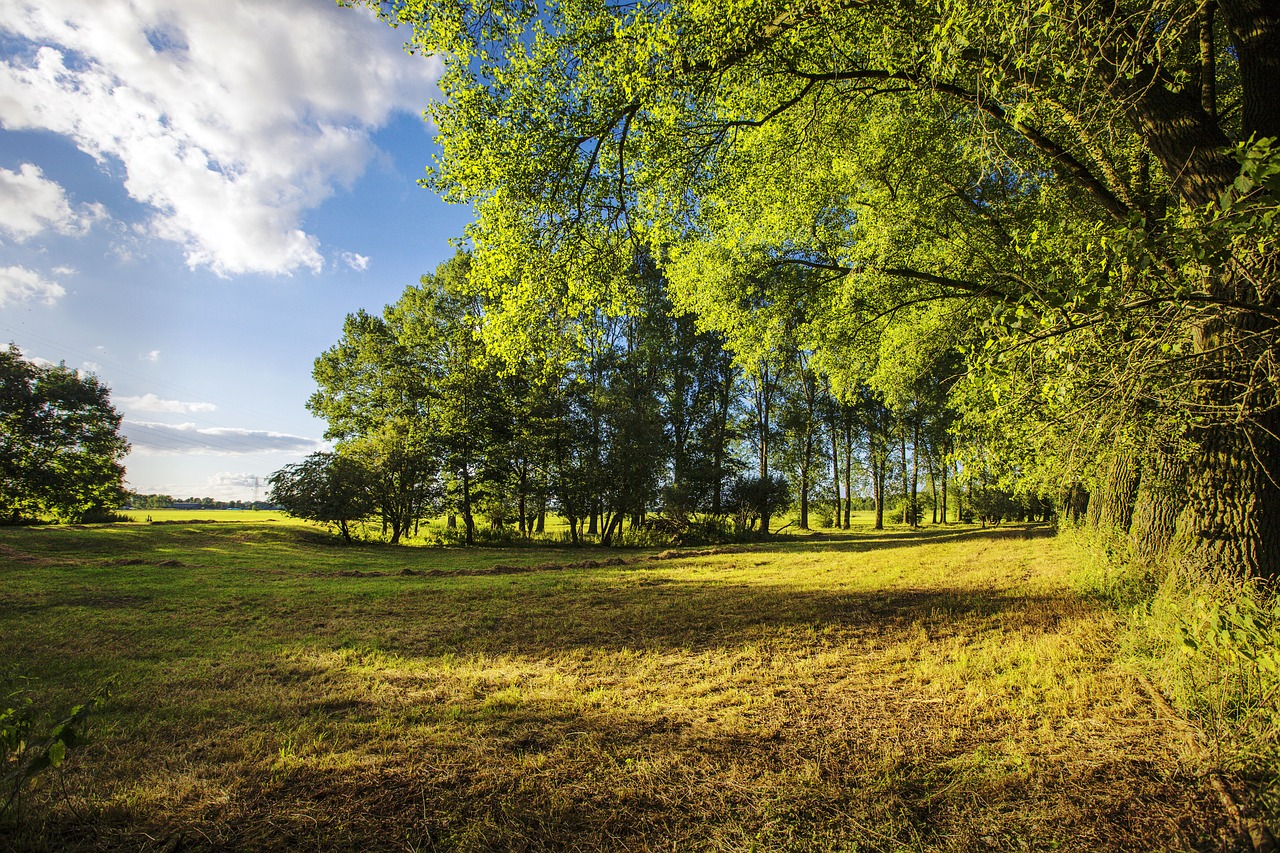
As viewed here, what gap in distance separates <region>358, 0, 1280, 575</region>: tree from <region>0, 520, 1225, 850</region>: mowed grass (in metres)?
2.56

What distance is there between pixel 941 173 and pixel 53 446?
44.9 metres

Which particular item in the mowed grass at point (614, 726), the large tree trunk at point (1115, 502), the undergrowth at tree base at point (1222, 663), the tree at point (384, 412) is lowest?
the mowed grass at point (614, 726)

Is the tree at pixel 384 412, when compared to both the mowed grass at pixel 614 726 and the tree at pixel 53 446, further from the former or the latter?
the mowed grass at pixel 614 726

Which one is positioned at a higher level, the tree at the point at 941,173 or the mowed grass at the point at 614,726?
the tree at the point at 941,173

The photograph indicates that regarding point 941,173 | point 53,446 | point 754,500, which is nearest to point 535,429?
point 754,500

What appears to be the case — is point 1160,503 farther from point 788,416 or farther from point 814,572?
point 788,416

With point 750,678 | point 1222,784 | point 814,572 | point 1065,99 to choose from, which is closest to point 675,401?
point 814,572

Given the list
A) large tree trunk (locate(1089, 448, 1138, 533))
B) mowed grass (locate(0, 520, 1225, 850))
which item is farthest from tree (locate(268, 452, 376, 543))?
large tree trunk (locate(1089, 448, 1138, 533))

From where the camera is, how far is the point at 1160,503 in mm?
6824

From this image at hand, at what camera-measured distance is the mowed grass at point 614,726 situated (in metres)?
2.73

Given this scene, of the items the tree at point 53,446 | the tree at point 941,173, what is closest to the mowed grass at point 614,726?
the tree at point 941,173

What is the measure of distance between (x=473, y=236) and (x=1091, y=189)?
9.04 meters

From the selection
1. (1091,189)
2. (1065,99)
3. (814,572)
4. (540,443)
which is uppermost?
(1065,99)

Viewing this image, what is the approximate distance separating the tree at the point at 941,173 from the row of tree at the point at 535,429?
9.56 metres
